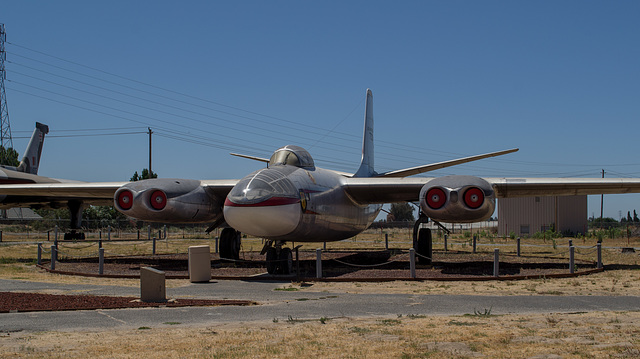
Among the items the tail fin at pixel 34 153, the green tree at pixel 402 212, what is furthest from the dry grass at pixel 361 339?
the green tree at pixel 402 212

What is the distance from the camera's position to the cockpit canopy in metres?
17.7

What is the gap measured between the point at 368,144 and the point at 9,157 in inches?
3080

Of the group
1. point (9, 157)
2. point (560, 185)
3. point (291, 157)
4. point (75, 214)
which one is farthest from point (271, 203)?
point (9, 157)

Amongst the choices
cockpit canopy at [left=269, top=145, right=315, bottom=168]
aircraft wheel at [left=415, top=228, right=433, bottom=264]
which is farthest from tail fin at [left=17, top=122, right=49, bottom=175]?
aircraft wheel at [left=415, top=228, right=433, bottom=264]

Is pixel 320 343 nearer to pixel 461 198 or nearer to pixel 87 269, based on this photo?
pixel 461 198

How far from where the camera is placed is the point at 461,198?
15555mm

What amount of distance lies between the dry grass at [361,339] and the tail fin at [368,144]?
53.7ft

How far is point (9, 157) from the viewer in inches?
3497

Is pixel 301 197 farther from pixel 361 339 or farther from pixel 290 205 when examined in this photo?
pixel 361 339

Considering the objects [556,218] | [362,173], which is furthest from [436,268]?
[556,218]

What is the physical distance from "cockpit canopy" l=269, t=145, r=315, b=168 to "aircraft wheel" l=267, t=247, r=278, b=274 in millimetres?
2669

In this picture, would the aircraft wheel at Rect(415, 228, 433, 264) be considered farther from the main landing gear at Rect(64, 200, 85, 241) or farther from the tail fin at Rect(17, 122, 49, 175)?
the tail fin at Rect(17, 122, 49, 175)

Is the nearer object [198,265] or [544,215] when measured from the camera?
[198,265]

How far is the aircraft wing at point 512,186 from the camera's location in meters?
17.3
